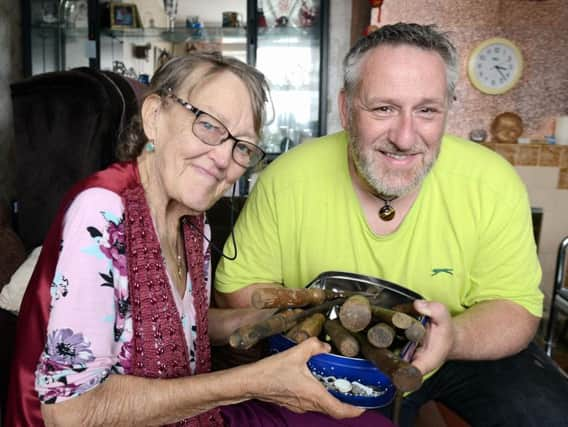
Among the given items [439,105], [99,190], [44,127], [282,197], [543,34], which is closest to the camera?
[99,190]

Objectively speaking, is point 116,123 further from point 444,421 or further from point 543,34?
point 543,34

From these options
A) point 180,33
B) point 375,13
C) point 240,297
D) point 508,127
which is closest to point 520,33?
point 508,127

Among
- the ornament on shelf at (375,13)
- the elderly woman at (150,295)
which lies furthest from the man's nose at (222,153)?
the ornament on shelf at (375,13)

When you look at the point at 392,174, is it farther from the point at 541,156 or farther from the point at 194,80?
the point at 541,156

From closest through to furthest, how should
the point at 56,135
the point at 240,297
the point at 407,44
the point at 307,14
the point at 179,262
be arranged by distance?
the point at 179,262 < the point at 407,44 < the point at 240,297 < the point at 56,135 < the point at 307,14

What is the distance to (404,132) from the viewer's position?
4.00ft

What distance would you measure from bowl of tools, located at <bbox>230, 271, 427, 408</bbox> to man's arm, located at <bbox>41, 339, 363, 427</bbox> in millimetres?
29

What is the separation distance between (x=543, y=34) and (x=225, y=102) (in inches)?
135

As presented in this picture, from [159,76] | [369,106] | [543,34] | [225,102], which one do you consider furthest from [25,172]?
[543,34]

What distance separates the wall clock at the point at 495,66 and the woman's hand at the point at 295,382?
3316 millimetres

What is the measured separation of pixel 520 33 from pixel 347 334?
3550 mm

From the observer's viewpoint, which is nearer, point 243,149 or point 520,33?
point 243,149

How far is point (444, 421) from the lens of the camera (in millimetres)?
1535

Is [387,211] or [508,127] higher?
[508,127]
